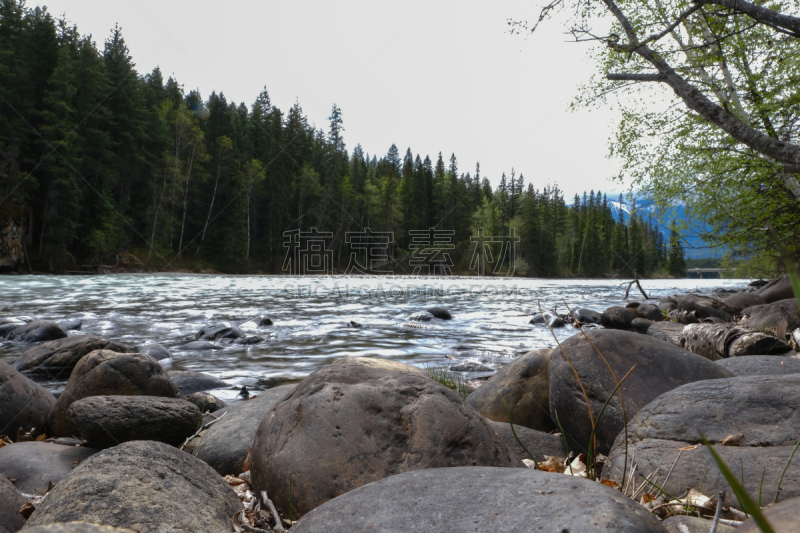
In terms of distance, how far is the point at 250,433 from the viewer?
327cm

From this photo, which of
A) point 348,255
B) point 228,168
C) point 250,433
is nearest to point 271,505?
point 250,433

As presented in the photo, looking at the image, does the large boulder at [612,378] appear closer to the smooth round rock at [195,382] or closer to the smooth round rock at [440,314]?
the smooth round rock at [195,382]

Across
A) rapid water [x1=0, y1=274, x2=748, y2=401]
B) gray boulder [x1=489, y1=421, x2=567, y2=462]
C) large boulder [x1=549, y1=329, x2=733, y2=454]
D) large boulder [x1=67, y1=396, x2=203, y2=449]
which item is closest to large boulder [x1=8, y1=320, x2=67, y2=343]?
rapid water [x1=0, y1=274, x2=748, y2=401]

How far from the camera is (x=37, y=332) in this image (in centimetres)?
766

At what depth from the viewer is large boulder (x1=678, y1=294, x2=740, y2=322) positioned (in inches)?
384

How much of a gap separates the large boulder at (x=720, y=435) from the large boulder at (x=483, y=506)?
0.82m

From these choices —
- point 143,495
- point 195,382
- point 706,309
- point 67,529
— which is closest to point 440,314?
point 706,309

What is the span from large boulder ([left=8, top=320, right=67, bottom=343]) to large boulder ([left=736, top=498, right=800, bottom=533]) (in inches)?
365

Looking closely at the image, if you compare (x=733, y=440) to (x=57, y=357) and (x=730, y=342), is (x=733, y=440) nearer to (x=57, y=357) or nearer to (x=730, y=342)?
(x=730, y=342)

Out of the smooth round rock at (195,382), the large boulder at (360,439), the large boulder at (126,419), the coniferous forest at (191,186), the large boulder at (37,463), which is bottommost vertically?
the smooth round rock at (195,382)

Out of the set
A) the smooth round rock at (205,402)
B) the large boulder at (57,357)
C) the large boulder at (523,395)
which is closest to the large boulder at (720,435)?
the large boulder at (523,395)

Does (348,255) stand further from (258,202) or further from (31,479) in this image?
(31,479)

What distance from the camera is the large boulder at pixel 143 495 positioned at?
74.1 inches

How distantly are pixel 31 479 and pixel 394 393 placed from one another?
220 cm
